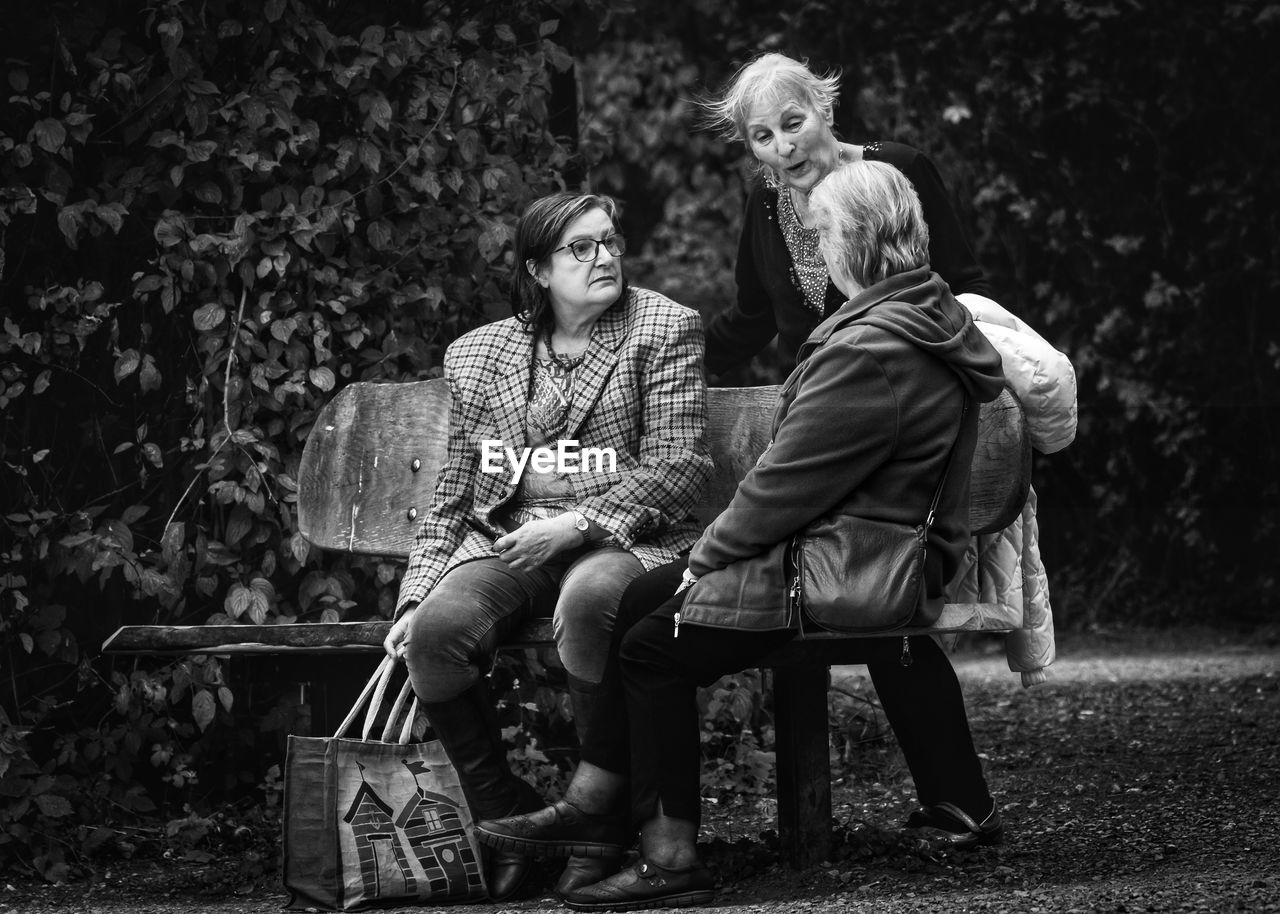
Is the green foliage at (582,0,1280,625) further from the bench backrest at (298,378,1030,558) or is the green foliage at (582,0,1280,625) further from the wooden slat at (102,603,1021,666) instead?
the wooden slat at (102,603,1021,666)

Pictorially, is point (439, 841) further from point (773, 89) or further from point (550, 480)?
point (773, 89)

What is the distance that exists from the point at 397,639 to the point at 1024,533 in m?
1.42

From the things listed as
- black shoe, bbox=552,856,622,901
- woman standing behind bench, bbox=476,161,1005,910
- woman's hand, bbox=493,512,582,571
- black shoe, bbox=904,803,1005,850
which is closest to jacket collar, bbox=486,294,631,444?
woman's hand, bbox=493,512,582,571

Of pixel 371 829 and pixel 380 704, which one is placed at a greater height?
pixel 380 704

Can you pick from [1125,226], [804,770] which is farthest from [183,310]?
[1125,226]

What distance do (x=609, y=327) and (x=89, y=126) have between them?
4.56 ft

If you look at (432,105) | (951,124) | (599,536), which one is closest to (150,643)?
(599,536)

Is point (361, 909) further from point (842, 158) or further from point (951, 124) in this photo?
point (951, 124)

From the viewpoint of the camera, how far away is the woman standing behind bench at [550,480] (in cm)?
341

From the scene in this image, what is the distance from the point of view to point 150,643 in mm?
3643

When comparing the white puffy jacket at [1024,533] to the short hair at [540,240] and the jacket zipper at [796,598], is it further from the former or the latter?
the short hair at [540,240]

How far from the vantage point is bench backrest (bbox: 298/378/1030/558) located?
3996 mm

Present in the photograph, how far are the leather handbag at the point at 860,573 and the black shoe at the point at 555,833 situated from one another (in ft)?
2.04

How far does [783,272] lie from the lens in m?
4.04
